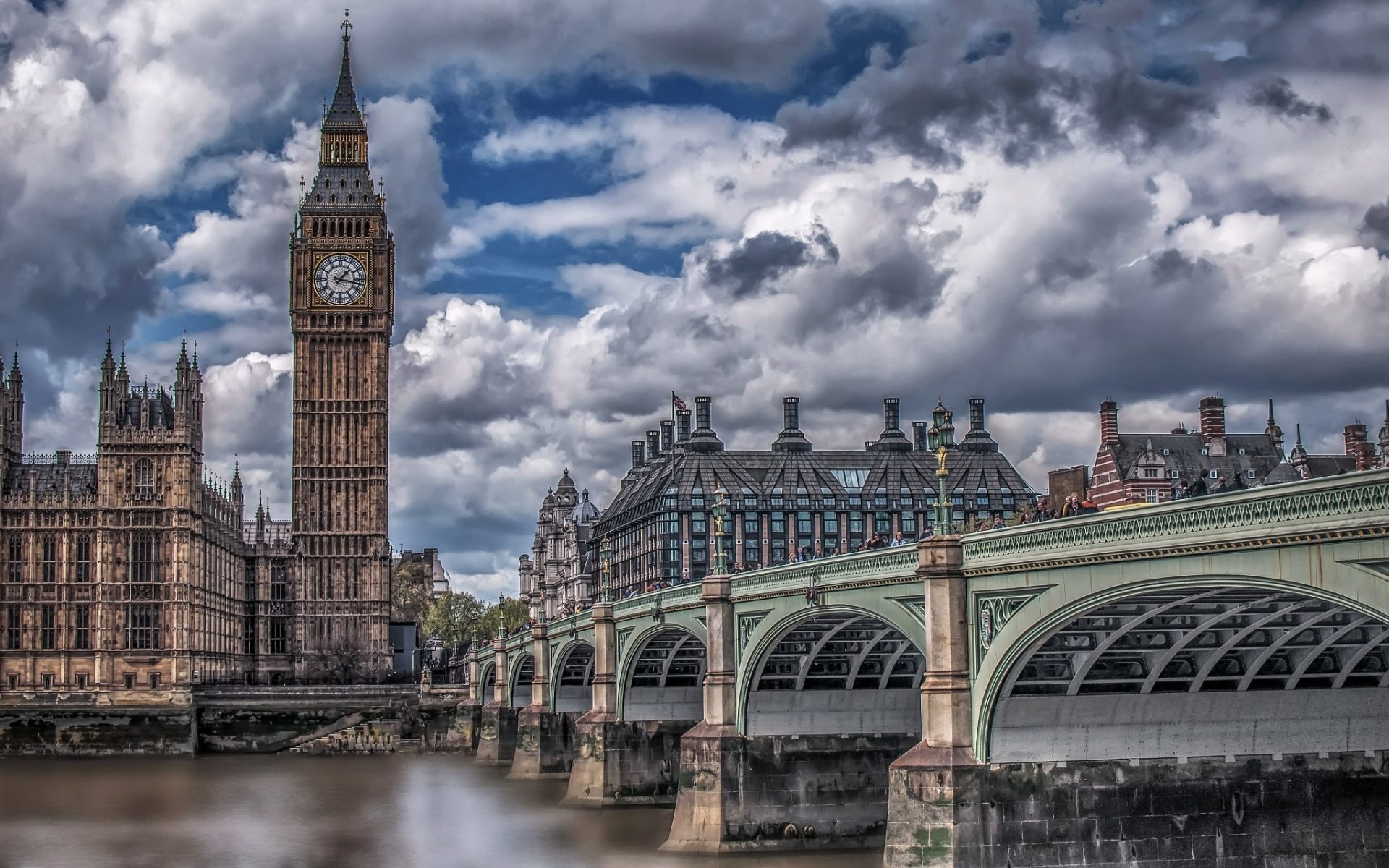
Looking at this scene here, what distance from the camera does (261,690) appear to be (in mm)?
134625

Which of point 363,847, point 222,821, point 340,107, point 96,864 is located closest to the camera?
point 96,864

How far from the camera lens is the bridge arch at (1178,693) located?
39.9 metres

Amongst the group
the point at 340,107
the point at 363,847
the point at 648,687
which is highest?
the point at 340,107

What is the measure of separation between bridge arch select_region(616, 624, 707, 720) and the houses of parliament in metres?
69.5

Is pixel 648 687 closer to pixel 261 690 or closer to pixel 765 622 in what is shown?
pixel 765 622

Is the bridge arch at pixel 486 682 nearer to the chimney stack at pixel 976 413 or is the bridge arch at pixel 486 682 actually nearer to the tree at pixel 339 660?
the tree at pixel 339 660

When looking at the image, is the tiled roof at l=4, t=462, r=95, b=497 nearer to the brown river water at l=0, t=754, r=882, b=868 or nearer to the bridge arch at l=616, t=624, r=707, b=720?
the brown river water at l=0, t=754, r=882, b=868

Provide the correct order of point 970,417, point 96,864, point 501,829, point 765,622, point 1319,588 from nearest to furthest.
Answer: point 1319,588
point 765,622
point 96,864
point 501,829
point 970,417

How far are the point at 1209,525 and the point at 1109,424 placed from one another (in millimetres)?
81814

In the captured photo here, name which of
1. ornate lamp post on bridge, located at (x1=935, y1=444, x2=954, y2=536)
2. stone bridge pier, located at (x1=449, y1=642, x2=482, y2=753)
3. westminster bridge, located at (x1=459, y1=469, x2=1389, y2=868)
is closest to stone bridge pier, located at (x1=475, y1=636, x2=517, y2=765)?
stone bridge pier, located at (x1=449, y1=642, x2=482, y2=753)

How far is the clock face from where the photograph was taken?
166 meters

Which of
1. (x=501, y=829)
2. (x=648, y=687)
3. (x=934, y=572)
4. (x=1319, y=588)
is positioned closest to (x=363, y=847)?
(x=501, y=829)

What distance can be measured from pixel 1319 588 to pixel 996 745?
1331 cm

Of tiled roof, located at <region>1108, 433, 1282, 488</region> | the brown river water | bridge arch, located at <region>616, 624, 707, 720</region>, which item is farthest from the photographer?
tiled roof, located at <region>1108, 433, 1282, 488</region>
